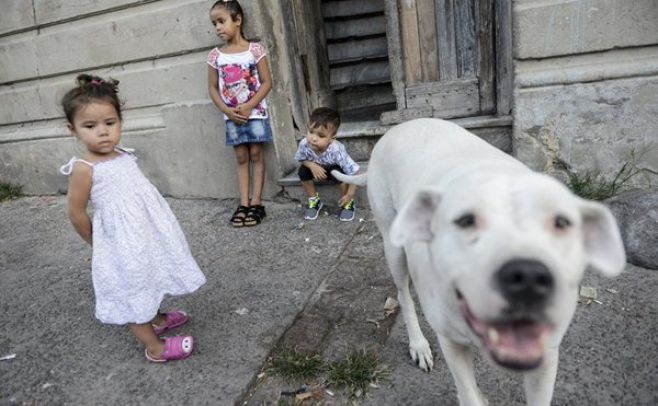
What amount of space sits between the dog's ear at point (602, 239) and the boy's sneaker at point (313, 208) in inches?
120

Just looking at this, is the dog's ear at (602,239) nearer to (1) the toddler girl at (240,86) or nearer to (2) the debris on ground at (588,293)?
(2) the debris on ground at (588,293)

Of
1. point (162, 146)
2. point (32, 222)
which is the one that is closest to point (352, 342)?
point (162, 146)

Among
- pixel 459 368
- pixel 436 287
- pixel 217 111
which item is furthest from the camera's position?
pixel 217 111

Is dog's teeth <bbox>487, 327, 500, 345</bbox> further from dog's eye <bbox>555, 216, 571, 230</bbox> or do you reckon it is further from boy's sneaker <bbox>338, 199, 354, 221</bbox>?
boy's sneaker <bbox>338, 199, 354, 221</bbox>

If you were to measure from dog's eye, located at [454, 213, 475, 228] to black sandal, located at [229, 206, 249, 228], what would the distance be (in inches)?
125

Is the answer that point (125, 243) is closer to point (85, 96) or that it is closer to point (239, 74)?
point (85, 96)

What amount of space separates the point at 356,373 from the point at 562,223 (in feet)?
4.31

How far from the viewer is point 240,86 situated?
4375mm

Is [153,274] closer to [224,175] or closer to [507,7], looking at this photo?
[224,175]

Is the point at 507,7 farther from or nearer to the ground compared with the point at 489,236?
farther from the ground

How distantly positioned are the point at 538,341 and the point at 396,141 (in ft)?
4.67

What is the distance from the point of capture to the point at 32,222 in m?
5.31

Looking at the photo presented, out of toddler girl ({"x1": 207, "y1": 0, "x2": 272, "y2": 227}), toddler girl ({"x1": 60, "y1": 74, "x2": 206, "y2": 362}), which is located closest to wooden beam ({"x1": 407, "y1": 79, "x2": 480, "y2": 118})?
toddler girl ({"x1": 207, "y1": 0, "x2": 272, "y2": 227})

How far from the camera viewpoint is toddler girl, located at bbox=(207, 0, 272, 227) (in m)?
4.27
